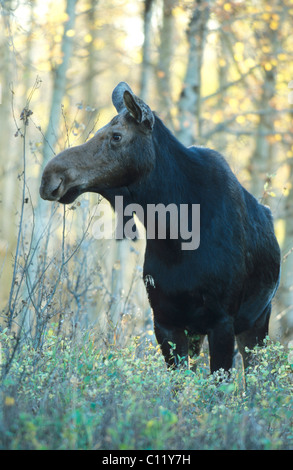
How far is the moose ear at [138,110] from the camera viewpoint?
576cm

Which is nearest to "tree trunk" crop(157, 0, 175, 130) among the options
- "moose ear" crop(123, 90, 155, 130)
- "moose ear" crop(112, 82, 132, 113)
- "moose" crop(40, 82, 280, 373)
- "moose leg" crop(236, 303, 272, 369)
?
"moose leg" crop(236, 303, 272, 369)

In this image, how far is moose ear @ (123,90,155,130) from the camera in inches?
227

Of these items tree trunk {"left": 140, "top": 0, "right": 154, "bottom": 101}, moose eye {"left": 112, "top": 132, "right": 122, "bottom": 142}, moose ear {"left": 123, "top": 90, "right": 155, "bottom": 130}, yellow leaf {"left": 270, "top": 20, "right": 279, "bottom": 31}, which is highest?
yellow leaf {"left": 270, "top": 20, "right": 279, "bottom": 31}

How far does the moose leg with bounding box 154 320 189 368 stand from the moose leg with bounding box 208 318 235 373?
31 cm

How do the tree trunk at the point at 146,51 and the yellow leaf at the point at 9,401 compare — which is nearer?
the yellow leaf at the point at 9,401

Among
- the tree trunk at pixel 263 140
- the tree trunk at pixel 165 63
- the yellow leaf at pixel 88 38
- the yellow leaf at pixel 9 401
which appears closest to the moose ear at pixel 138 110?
the yellow leaf at pixel 9 401

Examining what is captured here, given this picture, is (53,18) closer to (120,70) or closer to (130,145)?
(120,70)

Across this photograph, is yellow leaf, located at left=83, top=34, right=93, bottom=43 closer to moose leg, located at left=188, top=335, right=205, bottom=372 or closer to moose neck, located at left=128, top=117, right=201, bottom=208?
moose neck, located at left=128, top=117, right=201, bottom=208

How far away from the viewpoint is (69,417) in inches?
157

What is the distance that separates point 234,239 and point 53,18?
470 inches

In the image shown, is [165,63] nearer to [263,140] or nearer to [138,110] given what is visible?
[263,140]

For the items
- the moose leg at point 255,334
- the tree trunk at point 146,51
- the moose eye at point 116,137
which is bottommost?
the moose leg at point 255,334

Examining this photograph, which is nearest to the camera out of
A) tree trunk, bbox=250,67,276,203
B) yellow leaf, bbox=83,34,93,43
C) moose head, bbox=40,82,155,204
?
moose head, bbox=40,82,155,204

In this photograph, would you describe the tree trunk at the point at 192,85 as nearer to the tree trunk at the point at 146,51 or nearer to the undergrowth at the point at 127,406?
the tree trunk at the point at 146,51
